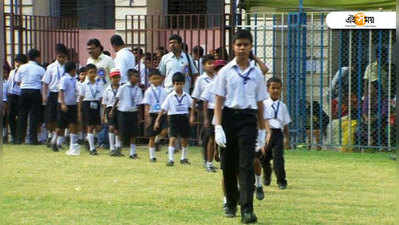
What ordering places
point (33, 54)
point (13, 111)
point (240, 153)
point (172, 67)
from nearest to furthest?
1. point (240, 153)
2. point (172, 67)
3. point (33, 54)
4. point (13, 111)

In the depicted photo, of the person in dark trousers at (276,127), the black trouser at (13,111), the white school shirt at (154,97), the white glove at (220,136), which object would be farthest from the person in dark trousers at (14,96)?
the white glove at (220,136)

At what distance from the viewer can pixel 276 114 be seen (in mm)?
13141

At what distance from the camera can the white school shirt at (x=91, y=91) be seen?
18.5 m

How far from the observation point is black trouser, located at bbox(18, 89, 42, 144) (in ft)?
68.3

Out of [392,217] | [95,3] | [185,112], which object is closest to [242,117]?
[392,217]

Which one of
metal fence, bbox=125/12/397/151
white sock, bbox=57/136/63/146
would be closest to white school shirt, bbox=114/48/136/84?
metal fence, bbox=125/12/397/151

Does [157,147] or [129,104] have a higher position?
[129,104]

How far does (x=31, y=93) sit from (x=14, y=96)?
1.02 m

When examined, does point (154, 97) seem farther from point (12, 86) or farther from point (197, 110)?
point (12, 86)

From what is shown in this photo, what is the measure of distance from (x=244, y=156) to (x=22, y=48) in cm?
1310

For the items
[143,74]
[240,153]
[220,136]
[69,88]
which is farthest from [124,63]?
[220,136]

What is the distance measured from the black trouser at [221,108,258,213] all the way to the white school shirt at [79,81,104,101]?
8.31 m

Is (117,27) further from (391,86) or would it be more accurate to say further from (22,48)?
(391,86)

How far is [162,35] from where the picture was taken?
74.7 feet
